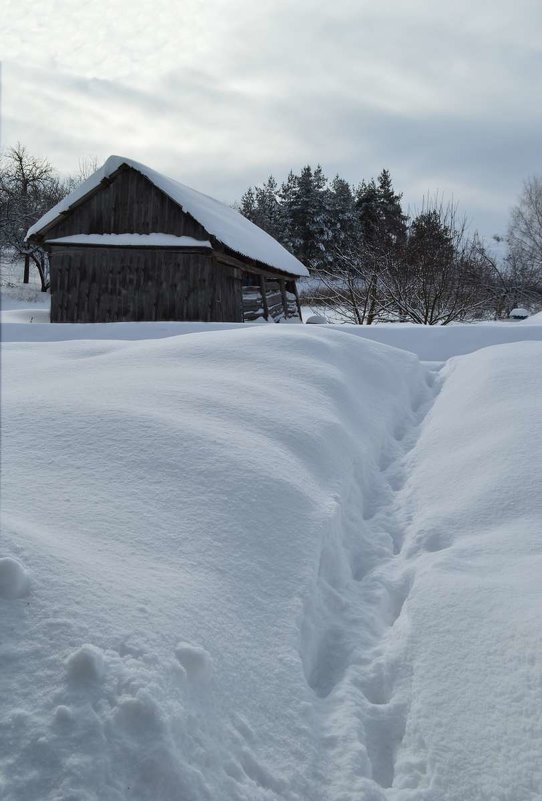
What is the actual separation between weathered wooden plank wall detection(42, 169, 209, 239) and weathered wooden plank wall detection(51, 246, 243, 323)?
451 mm

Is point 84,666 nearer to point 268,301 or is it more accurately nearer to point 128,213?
point 128,213

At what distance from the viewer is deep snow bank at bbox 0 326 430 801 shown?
4.08ft

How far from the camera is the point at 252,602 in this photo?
6.45 feet

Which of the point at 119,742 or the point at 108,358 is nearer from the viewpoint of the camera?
the point at 119,742

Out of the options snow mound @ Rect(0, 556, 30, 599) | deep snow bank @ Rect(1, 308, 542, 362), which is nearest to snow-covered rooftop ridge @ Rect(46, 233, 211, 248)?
deep snow bank @ Rect(1, 308, 542, 362)

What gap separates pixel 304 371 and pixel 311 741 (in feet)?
10.9

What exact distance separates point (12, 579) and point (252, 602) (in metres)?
0.82

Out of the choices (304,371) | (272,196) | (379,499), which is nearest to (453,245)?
(304,371)

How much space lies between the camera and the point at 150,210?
12844mm

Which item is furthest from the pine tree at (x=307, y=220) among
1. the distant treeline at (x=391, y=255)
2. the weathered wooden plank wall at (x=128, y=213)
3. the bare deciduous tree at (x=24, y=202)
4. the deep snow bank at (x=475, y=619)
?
the deep snow bank at (x=475, y=619)

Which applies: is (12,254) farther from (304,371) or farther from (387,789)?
(387,789)

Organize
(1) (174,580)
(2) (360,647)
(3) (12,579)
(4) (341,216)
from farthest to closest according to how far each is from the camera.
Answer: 1. (4) (341,216)
2. (2) (360,647)
3. (1) (174,580)
4. (3) (12,579)

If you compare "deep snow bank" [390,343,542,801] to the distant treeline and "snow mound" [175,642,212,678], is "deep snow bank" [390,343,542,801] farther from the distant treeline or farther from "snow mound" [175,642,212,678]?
the distant treeline

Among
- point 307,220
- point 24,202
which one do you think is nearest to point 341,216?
point 307,220
